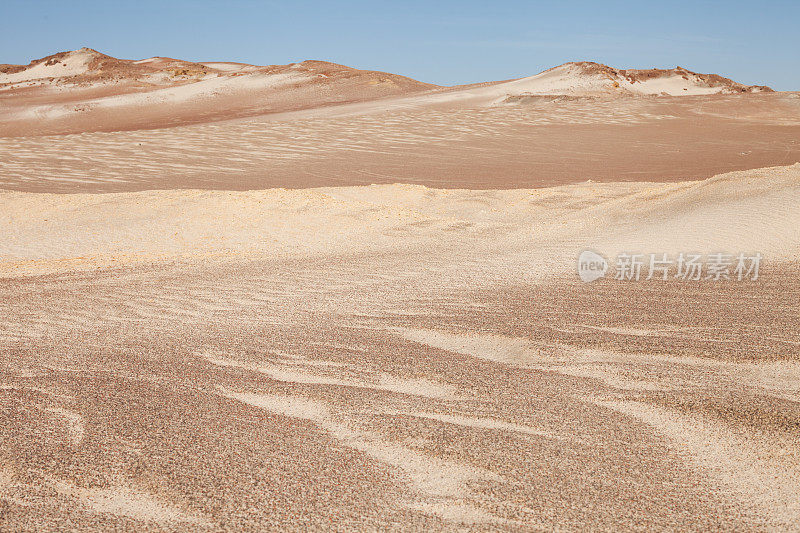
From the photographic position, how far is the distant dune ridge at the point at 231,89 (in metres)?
32.7

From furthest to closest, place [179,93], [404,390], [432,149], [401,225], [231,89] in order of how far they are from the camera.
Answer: [231,89] < [179,93] < [432,149] < [401,225] < [404,390]

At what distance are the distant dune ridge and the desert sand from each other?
22.8m

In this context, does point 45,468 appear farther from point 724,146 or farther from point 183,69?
A: point 183,69

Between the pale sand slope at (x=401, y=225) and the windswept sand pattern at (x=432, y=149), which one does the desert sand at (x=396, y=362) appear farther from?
the windswept sand pattern at (x=432, y=149)

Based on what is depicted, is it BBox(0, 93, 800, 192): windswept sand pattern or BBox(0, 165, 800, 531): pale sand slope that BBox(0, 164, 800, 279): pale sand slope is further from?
BBox(0, 93, 800, 192): windswept sand pattern

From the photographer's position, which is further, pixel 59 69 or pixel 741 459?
pixel 59 69

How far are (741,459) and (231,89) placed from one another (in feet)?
129

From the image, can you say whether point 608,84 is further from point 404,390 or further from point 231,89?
point 404,390

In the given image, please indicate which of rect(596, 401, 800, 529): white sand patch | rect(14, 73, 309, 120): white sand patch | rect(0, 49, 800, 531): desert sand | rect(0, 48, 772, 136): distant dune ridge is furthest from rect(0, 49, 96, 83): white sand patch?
rect(596, 401, 800, 529): white sand patch

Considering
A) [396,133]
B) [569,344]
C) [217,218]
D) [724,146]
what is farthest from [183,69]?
[569,344]

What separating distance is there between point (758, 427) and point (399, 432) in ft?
4.55

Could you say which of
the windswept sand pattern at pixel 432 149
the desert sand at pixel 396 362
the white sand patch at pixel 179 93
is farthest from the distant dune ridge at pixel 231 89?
the desert sand at pixel 396 362

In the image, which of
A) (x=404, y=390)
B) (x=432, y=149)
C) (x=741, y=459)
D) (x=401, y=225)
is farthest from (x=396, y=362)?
(x=432, y=149)

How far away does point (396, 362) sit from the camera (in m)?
3.70
